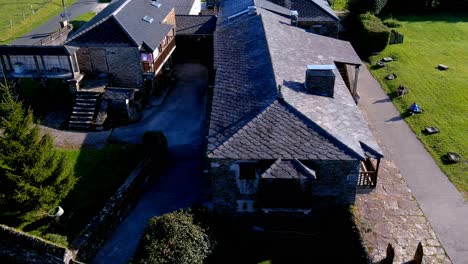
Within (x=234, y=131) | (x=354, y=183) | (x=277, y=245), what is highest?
(x=234, y=131)

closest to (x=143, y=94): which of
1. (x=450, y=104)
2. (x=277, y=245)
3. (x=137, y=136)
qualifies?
(x=137, y=136)

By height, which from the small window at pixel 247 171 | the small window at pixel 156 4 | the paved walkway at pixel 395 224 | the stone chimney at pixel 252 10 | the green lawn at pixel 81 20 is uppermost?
the stone chimney at pixel 252 10

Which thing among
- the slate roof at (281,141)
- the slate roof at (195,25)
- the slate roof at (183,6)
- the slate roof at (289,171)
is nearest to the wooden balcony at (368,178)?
the slate roof at (281,141)

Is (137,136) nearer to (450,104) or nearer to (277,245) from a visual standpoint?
(277,245)

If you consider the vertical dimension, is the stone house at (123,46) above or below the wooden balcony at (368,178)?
above

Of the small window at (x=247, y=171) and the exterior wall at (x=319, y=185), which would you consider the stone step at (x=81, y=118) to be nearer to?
the exterior wall at (x=319, y=185)

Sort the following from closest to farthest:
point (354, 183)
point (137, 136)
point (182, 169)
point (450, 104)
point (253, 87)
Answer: point (354, 183)
point (253, 87)
point (182, 169)
point (137, 136)
point (450, 104)
